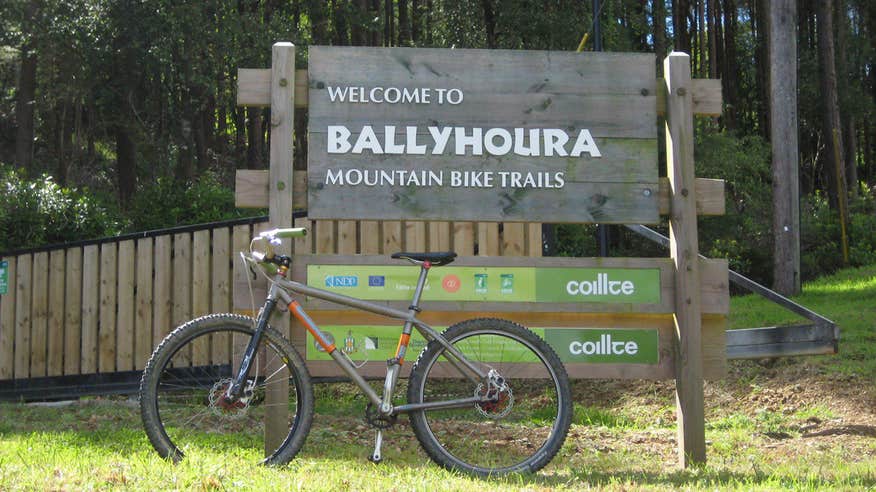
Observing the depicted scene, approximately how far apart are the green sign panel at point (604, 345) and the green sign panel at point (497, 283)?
0.69 feet

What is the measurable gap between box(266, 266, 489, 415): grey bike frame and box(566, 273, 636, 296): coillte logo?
1079 mm

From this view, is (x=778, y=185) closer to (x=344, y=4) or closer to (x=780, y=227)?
(x=780, y=227)

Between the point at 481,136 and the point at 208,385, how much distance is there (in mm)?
2301

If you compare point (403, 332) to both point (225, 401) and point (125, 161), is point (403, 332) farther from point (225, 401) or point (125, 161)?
point (125, 161)

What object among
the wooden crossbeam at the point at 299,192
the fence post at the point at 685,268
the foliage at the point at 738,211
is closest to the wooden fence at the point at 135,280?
the wooden crossbeam at the point at 299,192

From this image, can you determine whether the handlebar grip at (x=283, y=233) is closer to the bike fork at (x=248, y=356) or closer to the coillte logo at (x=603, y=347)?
the bike fork at (x=248, y=356)

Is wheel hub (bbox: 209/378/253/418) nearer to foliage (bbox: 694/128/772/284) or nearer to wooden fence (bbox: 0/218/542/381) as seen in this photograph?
wooden fence (bbox: 0/218/542/381)

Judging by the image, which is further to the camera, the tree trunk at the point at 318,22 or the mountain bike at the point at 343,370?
the tree trunk at the point at 318,22

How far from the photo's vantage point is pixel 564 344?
604cm

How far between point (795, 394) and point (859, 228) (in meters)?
15.7

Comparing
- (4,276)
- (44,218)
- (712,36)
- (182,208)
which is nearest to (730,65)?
(712,36)

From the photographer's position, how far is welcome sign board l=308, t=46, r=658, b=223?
20.0 ft

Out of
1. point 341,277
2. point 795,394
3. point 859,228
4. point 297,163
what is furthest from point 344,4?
point 341,277

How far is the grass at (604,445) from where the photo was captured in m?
4.61
